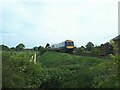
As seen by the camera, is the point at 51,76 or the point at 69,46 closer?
the point at 51,76

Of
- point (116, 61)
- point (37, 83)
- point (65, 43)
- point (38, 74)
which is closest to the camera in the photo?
point (116, 61)

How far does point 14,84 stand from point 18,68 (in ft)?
13.4

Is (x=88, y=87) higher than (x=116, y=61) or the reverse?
the reverse

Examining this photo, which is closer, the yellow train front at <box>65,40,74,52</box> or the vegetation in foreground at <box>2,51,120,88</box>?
the vegetation in foreground at <box>2,51,120,88</box>

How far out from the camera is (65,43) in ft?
164

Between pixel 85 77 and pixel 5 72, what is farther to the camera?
pixel 85 77

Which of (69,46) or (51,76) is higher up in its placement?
(69,46)

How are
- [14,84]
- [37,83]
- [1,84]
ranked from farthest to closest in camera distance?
1. [37,83]
2. [14,84]
3. [1,84]

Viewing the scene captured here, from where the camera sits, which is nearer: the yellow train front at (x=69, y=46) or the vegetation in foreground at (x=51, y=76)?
the vegetation in foreground at (x=51, y=76)

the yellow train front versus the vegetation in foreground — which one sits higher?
the yellow train front

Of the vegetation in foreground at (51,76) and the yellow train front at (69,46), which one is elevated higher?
the yellow train front at (69,46)

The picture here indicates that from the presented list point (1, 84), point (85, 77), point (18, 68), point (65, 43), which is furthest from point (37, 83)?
point (65, 43)

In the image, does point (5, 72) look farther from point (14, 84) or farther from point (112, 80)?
point (112, 80)

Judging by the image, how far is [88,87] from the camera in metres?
16.2
